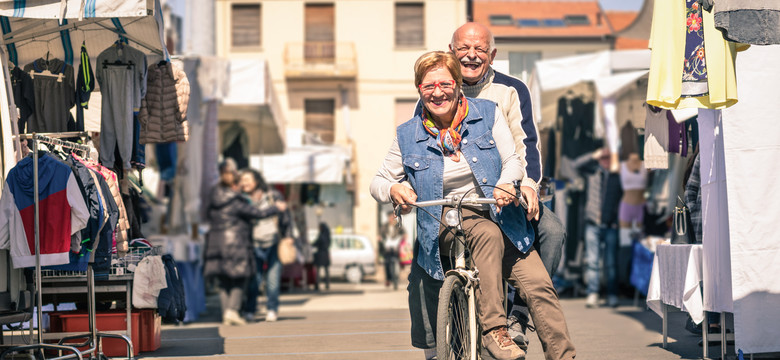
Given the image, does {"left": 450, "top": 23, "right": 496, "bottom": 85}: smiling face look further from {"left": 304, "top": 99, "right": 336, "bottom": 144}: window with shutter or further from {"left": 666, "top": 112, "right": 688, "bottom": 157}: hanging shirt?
{"left": 304, "top": 99, "right": 336, "bottom": 144}: window with shutter

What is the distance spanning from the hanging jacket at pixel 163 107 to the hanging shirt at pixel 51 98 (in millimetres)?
717

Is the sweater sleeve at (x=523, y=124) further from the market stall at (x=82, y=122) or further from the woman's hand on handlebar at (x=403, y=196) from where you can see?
the market stall at (x=82, y=122)

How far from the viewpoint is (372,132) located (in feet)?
131

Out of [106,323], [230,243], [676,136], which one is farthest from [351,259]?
[106,323]

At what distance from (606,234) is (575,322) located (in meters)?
3.68

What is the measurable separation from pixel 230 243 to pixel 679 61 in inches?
270

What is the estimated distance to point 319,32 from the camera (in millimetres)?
39750

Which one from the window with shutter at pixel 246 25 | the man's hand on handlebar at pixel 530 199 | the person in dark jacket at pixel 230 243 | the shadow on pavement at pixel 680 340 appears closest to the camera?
the man's hand on handlebar at pixel 530 199

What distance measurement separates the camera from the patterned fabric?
7234mm

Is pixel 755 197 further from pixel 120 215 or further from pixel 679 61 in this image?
pixel 120 215

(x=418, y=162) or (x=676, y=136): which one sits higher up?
(x=676, y=136)

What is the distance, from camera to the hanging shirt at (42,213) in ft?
23.0

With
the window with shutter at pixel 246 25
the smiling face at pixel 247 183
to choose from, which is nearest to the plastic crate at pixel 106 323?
the smiling face at pixel 247 183

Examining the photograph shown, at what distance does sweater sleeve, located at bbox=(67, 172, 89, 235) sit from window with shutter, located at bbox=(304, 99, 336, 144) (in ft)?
108
